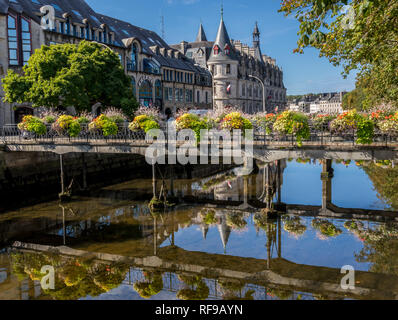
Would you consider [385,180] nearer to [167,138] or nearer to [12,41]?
[167,138]

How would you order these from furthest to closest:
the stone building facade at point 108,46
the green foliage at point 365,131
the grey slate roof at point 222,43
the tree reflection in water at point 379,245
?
the grey slate roof at point 222,43 < the stone building facade at point 108,46 < the green foliage at point 365,131 < the tree reflection in water at point 379,245

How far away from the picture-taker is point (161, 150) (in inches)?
865

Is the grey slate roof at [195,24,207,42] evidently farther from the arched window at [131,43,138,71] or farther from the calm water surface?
the calm water surface

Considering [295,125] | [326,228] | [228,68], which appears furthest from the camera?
[228,68]

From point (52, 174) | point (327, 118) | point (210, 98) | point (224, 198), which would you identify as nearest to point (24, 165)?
point (52, 174)

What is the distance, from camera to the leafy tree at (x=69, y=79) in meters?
32.4

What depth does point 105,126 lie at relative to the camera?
23828 mm

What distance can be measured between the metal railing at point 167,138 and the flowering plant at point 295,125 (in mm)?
298

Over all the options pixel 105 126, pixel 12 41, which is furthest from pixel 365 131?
pixel 12 41

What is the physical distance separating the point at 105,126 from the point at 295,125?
1151 cm

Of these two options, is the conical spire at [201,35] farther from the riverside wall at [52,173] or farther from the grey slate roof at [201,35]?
the riverside wall at [52,173]

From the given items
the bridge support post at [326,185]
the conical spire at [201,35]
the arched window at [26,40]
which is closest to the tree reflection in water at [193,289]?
the bridge support post at [326,185]

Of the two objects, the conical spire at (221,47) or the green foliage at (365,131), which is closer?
the green foliage at (365,131)

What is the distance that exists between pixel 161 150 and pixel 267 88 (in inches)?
3265
